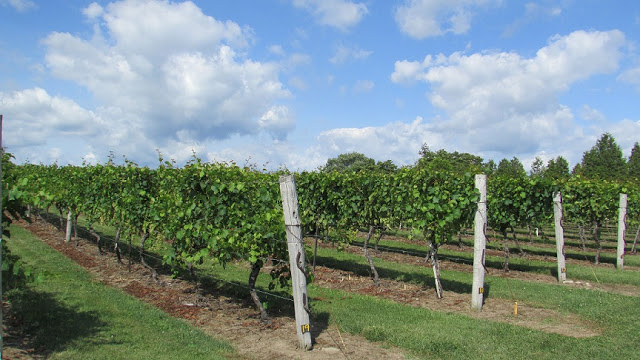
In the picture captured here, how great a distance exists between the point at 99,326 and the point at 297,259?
323 centimetres

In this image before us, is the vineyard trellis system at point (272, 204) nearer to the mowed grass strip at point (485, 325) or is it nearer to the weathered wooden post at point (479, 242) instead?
the weathered wooden post at point (479, 242)

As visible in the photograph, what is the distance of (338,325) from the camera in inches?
268

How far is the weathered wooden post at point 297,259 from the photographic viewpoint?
5852 millimetres

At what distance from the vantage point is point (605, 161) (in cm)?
5822

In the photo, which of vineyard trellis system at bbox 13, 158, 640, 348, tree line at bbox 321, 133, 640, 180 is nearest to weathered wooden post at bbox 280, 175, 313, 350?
vineyard trellis system at bbox 13, 158, 640, 348

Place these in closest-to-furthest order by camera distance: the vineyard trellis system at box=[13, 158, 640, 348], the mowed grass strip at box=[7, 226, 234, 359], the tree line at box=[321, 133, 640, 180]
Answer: the mowed grass strip at box=[7, 226, 234, 359]
the vineyard trellis system at box=[13, 158, 640, 348]
the tree line at box=[321, 133, 640, 180]

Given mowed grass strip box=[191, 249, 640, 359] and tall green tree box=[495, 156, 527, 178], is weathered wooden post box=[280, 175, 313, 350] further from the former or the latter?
tall green tree box=[495, 156, 527, 178]

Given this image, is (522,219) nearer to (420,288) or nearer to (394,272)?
(394,272)

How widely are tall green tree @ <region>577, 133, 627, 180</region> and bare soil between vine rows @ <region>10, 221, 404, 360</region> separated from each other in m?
42.0

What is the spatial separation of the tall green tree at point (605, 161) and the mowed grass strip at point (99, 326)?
142 ft

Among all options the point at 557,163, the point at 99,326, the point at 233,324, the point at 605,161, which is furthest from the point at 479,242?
the point at 605,161

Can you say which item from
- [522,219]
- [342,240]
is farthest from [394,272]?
[522,219]

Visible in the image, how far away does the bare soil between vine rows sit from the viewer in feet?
18.7

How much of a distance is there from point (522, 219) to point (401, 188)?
5827 mm
